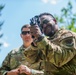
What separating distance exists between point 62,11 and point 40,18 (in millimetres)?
24038

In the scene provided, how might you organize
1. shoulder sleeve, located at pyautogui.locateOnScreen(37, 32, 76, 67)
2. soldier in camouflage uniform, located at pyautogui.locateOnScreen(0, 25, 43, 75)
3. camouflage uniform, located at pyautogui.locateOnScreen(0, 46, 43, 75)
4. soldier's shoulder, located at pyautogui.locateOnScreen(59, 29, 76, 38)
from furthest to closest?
camouflage uniform, located at pyautogui.locateOnScreen(0, 46, 43, 75) → soldier in camouflage uniform, located at pyautogui.locateOnScreen(0, 25, 43, 75) → soldier's shoulder, located at pyautogui.locateOnScreen(59, 29, 76, 38) → shoulder sleeve, located at pyautogui.locateOnScreen(37, 32, 76, 67)

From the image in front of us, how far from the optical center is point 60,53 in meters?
3.24

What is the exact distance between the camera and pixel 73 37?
3.40 metres

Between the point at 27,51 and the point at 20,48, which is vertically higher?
the point at 20,48

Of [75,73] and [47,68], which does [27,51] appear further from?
[75,73]

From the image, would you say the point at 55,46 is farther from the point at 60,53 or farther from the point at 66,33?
the point at 66,33

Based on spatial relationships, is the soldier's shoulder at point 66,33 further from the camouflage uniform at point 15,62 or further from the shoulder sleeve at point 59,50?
the camouflage uniform at point 15,62

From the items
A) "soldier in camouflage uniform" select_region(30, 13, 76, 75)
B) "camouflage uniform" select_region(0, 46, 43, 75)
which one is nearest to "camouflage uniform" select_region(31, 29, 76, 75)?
"soldier in camouflage uniform" select_region(30, 13, 76, 75)

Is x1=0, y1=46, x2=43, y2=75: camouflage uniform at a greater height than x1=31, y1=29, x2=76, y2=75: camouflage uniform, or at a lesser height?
greater

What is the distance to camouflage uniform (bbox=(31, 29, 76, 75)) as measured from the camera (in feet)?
10.6

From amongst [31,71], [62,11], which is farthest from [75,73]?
[62,11]

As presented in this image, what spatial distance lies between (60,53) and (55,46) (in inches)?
4.0

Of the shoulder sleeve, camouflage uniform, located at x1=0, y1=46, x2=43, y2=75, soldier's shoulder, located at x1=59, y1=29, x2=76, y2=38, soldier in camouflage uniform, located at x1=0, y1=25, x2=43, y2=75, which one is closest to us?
the shoulder sleeve

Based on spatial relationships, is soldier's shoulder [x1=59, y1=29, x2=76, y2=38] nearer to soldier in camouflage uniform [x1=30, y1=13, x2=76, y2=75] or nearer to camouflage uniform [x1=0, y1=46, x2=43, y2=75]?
soldier in camouflage uniform [x1=30, y1=13, x2=76, y2=75]
